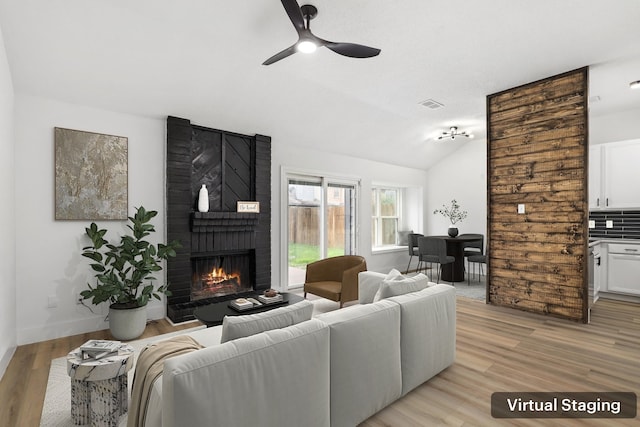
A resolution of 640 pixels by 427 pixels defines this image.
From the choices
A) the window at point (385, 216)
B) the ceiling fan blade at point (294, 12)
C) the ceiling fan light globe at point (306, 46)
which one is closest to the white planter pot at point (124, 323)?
the ceiling fan light globe at point (306, 46)

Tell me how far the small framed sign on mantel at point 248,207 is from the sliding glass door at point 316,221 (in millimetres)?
732

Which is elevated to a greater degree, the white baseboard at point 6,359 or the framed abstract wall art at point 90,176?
the framed abstract wall art at point 90,176

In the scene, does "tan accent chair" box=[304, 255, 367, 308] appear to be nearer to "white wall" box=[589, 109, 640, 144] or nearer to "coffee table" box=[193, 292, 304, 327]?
"coffee table" box=[193, 292, 304, 327]

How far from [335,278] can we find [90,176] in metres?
3.20

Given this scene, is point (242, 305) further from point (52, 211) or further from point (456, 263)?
point (456, 263)

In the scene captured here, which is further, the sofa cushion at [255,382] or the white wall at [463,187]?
the white wall at [463,187]

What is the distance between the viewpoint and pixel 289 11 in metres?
2.26

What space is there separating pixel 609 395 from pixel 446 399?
1.19 metres

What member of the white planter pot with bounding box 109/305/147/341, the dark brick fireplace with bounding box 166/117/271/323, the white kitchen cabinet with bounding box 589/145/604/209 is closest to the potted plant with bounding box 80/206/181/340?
the white planter pot with bounding box 109/305/147/341

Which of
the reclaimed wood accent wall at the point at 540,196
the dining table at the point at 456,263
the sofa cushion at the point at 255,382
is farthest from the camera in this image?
the dining table at the point at 456,263

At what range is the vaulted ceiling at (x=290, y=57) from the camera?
2.74 m

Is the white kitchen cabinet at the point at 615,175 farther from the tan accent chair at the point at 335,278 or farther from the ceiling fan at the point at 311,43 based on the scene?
the ceiling fan at the point at 311,43

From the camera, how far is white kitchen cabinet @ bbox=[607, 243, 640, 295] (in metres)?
4.67

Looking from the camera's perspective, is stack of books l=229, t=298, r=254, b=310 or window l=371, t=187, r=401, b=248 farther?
window l=371, t=187, r=401, b=248
